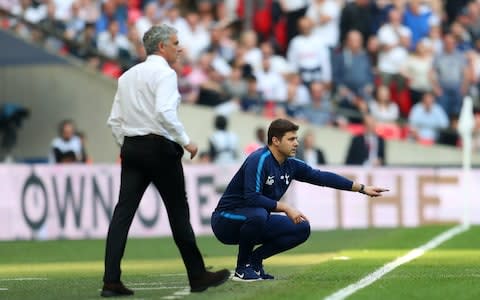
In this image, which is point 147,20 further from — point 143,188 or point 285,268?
point 143,188

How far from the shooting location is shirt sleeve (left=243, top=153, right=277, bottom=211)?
41.9 feet

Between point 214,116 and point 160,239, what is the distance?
5.67m

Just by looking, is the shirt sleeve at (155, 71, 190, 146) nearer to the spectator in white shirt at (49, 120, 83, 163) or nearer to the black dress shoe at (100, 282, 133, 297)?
the black dress shoe at (100, 282, 133, 297)

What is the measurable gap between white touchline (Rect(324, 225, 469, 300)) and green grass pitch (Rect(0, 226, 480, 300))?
9cm

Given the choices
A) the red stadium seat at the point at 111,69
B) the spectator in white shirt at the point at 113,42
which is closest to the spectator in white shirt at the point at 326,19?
the spectator in white shirt at the point at 113,42

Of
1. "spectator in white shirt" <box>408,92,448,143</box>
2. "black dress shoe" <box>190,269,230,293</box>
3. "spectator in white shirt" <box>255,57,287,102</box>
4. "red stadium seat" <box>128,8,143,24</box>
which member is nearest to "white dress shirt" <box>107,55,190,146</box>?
"black dress shoe" <box>190,269,230,293</box>

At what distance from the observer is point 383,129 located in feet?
91.3

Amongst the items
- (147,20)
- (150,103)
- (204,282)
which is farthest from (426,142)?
(150,103)

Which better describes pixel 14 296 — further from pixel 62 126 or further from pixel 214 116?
pixel 214 116

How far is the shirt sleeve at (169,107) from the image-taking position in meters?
11.8

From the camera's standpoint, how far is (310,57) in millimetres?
27594

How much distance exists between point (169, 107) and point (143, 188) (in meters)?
0.77

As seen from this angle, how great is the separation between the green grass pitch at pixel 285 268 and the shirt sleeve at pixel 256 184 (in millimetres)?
678

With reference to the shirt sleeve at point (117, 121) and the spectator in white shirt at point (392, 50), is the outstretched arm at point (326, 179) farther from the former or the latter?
the spectator in white shirt at point (392, 50)
